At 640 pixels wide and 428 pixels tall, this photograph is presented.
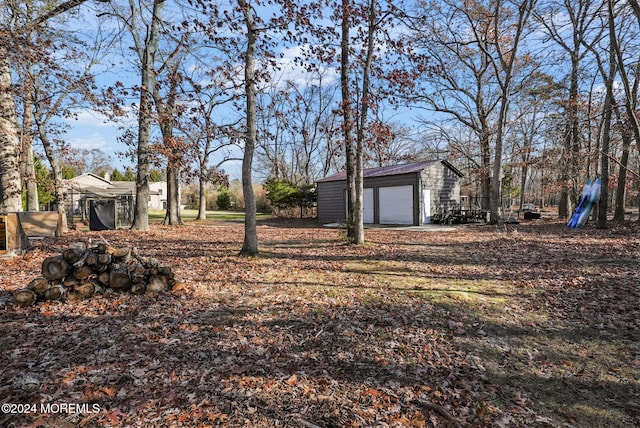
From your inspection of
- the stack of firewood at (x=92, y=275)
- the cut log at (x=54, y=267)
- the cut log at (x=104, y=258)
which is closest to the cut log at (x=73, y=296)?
the stack of firewood at (x=92, y=275)

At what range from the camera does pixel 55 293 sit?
176 inches

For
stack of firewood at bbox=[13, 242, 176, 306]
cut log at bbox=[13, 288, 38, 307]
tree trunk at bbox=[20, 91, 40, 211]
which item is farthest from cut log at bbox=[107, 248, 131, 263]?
tree trunk at bbox=[20, 91, 40, 211]

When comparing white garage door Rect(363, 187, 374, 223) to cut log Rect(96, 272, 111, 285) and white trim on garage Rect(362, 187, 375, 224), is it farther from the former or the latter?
cut log Rect(96, 272, 111, 285)

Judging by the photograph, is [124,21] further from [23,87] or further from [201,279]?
[201,279]

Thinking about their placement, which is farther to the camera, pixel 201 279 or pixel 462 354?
pixel 201 279

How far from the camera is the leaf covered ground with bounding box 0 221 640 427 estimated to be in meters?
2.49

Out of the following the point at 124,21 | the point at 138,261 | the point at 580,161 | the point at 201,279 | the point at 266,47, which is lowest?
the point at 201,279

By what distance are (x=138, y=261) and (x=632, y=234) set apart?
1421cm

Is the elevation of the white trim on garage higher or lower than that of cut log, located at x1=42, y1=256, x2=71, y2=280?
higher

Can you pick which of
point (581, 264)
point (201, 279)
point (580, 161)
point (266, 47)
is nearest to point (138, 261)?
point (201, 279)

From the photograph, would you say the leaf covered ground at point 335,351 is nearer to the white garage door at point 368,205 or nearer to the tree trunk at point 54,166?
the tree trunk at point 54,166

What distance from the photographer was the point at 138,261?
521 cm

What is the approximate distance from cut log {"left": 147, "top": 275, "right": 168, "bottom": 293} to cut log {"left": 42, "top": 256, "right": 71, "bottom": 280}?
3.58 feet

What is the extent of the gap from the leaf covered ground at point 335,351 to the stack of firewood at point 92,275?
6.9 inches
